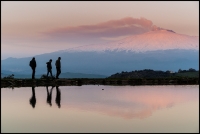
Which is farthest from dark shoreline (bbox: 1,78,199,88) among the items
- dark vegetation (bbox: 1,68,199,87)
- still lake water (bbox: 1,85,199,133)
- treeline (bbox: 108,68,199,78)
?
still lake water (bbox: 1,85,199,133)

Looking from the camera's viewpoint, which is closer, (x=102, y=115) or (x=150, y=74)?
(x=102, y=115)

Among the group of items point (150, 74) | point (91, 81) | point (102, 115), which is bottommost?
point (102, 115)

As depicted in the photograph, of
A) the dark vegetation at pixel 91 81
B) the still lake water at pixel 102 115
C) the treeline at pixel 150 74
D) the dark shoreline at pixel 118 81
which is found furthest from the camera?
the treeline at pixel 150 74

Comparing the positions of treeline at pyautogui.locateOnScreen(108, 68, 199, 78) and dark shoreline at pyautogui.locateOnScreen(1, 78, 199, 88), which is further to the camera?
treeline at pyautogui.locateOnScreen(108, 68, 199, 78)

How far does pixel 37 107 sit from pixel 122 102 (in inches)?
177

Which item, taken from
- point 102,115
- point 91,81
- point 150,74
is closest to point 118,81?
point 91,81

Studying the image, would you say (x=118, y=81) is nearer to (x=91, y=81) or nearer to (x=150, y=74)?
(x=91, y=81)

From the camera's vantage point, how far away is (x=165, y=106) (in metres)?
19.0

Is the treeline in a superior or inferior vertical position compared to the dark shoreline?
superior

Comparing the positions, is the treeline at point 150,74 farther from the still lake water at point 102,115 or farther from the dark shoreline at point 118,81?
the still lake water at point 102,115

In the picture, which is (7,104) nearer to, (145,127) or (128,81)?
(145,127)

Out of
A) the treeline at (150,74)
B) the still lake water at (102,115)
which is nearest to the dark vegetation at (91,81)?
the treeline at (150,74)

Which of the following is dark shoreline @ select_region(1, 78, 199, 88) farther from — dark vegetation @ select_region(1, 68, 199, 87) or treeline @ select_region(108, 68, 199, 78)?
treeline @ select_region(108, 68, 199, 78)

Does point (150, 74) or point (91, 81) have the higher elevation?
point (150, 74)
